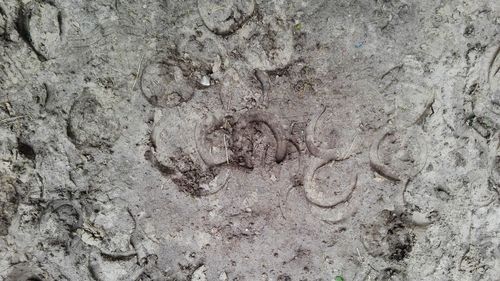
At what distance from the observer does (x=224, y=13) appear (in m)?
2.04

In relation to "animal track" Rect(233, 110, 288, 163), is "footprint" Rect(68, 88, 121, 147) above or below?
below

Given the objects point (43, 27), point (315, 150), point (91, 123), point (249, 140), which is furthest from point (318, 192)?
point (43, 27)

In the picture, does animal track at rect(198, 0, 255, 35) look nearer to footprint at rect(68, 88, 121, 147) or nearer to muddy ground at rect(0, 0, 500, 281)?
muddy ground at rect(0, 0, 500, 281)

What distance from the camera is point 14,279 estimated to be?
2.15 metres

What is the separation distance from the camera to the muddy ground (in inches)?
79.7

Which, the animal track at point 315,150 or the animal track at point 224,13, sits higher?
the animal track at point 224,13

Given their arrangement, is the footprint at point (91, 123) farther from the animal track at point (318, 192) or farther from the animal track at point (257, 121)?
the animal track at point (318, 192)

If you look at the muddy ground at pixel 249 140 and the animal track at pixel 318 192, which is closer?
the muddy ground at pixel 249 140

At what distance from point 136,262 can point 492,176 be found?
1.98 m

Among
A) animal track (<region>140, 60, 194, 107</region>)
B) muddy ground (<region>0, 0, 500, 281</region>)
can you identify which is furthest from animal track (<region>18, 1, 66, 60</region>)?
animal track (<region>140, 60, 194, 107</region>)

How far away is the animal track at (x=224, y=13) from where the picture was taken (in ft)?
6.69

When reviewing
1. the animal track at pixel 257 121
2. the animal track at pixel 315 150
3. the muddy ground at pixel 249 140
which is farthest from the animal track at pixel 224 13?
the animal track at pixel 315 150

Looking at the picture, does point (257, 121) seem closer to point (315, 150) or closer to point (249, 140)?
point (249, 140)

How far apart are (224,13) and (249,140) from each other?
68cm
